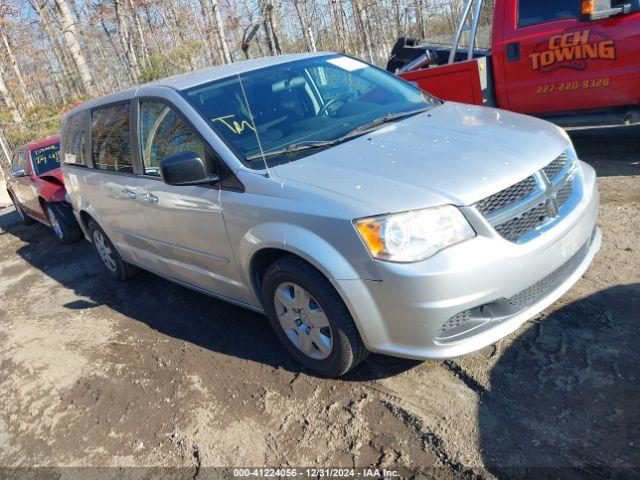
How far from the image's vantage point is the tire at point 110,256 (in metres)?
5.36

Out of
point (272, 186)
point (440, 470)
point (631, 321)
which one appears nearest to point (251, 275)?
point (272, 186)

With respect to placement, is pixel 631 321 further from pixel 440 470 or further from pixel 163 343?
pixel 163 343

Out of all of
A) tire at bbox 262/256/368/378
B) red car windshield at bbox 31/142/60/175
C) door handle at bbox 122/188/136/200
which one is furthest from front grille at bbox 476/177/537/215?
red car windshield at bbox 31/142/60/175

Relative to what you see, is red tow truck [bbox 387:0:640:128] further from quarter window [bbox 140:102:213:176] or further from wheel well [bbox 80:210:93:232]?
wheel well [bbox 80:210:93:232]

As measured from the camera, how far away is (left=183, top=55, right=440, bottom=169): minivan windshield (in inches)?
128

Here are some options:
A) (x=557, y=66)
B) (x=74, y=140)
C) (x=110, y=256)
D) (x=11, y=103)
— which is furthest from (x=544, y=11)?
(x=11, y=103)

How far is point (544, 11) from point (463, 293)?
14.4 feet

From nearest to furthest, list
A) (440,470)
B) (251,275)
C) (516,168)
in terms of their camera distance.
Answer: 1. (440,470)
2. (516,168)
3. (251,275)

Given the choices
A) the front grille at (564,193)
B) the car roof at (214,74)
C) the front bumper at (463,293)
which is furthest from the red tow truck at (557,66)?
the front bumper at (463,293)

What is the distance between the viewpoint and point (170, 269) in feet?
13.9

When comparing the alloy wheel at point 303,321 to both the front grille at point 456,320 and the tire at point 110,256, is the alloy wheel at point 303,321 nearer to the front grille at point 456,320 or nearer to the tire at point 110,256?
the front grille at point 456,320

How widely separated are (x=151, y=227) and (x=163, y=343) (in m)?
0.90

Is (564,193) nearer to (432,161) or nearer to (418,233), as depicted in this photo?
(432,161)

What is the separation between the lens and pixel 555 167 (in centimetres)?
292
